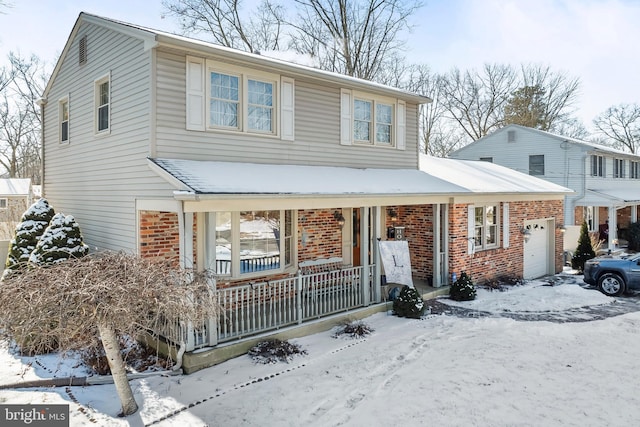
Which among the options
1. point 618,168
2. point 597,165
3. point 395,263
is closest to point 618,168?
point 618,168

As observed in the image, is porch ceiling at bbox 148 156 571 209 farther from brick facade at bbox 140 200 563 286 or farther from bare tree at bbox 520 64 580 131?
bare tree at bbox 520 64 580 131

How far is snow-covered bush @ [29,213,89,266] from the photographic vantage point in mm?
8409

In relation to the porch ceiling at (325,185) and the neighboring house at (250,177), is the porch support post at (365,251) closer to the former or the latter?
the neighboring house at (250,177)

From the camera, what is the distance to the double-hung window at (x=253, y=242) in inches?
361

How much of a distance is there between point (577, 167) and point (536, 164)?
205 cm

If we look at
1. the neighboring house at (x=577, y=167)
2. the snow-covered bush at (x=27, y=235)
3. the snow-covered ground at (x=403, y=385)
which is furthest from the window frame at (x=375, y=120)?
the neighboring house at (x=577, y=167)

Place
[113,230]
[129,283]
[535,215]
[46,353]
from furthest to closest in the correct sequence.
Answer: [535,215] < [113,230] < [46,353] < [129,283]

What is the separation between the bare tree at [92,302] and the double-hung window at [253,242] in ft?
11.5

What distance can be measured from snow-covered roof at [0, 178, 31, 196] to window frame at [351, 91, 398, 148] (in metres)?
31.4

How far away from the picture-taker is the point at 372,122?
11711 millimetres

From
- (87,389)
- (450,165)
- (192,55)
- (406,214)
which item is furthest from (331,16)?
(87,389)

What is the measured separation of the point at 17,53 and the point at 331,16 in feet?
61.4

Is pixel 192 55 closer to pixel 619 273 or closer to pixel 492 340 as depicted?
pixel 492 340

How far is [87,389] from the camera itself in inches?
250
